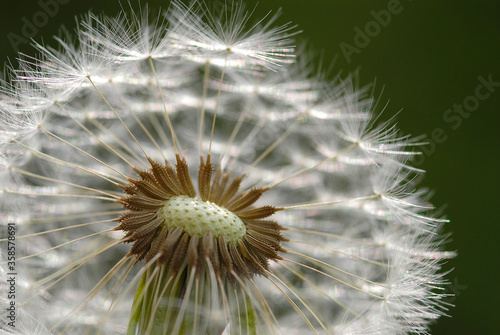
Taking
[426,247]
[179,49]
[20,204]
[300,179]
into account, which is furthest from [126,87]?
[426,247]

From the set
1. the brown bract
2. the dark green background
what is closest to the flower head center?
the brown bract

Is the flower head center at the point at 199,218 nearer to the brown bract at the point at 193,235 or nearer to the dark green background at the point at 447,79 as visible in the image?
the brown bract at the point at 193,235

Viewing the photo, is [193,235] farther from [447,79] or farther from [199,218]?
[447,79]

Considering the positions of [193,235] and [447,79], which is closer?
[193,235]

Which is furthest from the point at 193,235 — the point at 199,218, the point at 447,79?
the point at 447,79

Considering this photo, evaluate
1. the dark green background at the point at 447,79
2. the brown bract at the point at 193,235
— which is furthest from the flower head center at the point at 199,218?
the dark green background at the point at 447,79

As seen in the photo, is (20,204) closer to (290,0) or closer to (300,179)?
(300,179)

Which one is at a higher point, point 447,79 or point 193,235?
point 447,79
